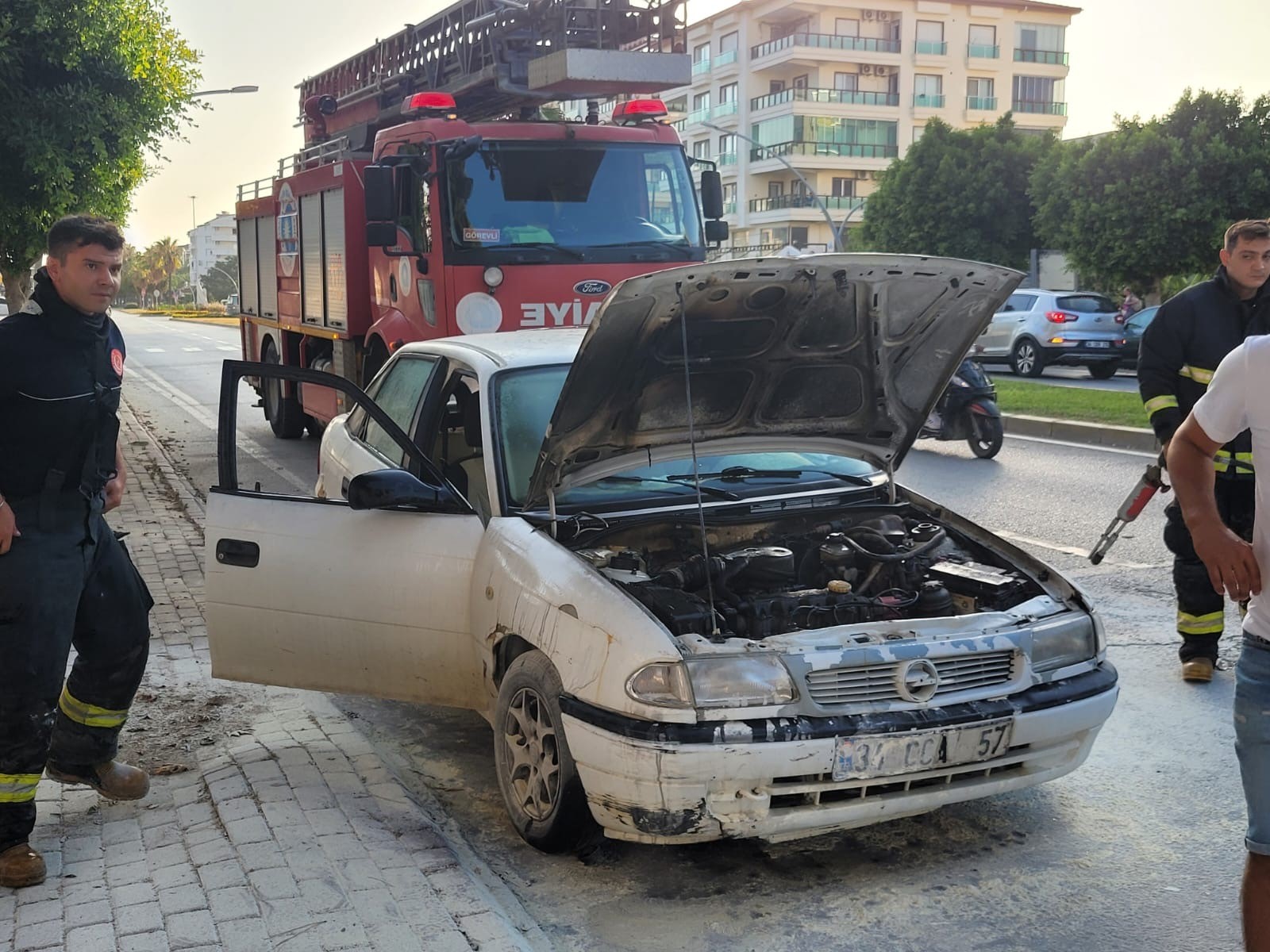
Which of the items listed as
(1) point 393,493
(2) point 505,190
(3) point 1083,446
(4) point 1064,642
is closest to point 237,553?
(1) point 393,493

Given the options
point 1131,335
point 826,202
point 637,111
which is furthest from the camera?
point 826,202

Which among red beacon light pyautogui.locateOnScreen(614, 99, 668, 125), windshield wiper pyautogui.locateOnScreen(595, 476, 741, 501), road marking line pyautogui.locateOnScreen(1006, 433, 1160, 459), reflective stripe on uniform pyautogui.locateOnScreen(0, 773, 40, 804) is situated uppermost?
red beacon light pyautogui.locateOnScreen(614, 99, 668, 125)

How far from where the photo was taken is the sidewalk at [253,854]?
327cm

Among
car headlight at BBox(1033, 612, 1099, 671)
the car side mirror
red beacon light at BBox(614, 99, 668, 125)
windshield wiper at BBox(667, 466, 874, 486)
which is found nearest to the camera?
car headlight at BBox(1033, 612, 1099, 671)

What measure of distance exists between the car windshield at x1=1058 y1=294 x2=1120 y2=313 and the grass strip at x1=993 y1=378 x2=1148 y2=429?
14.7ft

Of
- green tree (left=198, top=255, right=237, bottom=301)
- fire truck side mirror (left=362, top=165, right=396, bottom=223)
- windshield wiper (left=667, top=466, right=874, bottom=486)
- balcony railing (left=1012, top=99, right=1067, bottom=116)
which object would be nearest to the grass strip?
fire truck side mirror (left=362, top=165, right=396, bottom=223)

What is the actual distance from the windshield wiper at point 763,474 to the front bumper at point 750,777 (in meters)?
1.47

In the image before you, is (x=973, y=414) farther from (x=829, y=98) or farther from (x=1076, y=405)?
(x=829, y=98)

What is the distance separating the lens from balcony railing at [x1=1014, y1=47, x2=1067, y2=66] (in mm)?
74125

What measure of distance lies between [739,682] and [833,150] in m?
68.9

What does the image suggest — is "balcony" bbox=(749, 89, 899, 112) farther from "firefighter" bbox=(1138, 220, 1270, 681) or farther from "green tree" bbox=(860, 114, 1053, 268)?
"firefighter" bbox=(1138, 220, 1270, 681)

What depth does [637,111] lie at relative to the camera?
1056 centimetres

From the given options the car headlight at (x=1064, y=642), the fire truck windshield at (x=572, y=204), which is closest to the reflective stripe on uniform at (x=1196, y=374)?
the car headlight at (x=1064, y=642)

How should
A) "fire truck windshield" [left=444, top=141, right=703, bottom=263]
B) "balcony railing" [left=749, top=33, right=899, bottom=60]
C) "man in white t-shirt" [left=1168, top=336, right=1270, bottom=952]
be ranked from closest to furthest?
1. "man in white t-shirt" [left=1168, top=336, right=1270, bottom=952]
2. "fire truck windshield" [left=444, top=141, right=703, bottom=263]
3. "balcony railing" [left=749, top=33, right=899, bottom=60]
